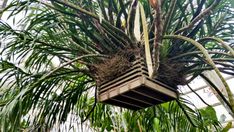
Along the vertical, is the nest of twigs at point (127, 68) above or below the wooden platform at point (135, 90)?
above

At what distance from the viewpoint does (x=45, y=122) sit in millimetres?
1270

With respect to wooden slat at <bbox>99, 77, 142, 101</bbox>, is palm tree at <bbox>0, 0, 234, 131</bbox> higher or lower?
higher

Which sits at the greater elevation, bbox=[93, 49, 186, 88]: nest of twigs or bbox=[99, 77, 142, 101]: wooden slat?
bbox=[93, 49, 186, 88]: nest of twigs

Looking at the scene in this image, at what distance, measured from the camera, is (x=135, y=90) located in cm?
78

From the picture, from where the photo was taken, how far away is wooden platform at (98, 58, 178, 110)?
770 millimetres

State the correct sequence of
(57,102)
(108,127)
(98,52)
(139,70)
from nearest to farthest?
1. (139,70)
2. (98,52)
3. (57,102)
4. (108,127)

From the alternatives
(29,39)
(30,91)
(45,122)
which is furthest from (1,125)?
(45,122)

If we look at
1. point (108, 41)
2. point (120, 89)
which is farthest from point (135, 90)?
point (108, 41)

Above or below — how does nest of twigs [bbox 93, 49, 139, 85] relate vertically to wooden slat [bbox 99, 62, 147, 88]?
above

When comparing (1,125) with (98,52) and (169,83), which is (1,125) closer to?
(98,52)

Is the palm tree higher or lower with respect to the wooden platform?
higher

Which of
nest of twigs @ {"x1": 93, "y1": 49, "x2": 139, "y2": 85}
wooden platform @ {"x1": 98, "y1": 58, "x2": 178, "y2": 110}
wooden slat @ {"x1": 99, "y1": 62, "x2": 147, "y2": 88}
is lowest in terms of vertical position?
wooden platform @ {"x1": 98, "y1": 58, "x2": 178, "y2": 110}

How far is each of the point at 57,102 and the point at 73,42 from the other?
1.15ft

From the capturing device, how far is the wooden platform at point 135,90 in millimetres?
770
